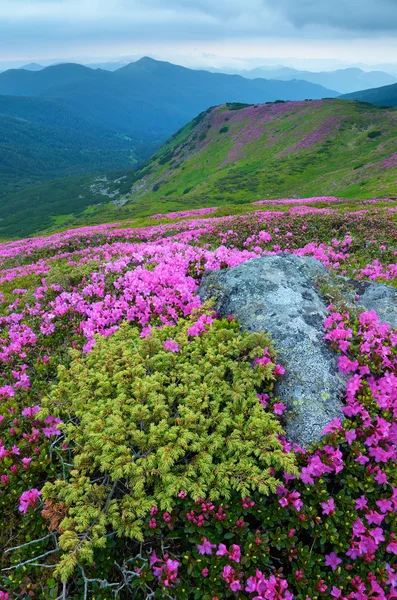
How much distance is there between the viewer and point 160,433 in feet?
16.7

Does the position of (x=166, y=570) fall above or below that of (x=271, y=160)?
below

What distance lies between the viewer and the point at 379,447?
518cm

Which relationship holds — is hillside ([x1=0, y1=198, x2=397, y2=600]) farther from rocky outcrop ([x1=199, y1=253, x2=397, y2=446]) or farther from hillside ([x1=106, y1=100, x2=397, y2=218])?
hillside ([x1=106, y1=100, x2=397, y2=218])

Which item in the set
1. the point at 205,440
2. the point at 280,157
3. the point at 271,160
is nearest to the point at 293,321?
the point at 205,440

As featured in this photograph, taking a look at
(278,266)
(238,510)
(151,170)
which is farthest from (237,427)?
(151,170)

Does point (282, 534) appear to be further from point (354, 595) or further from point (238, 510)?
point (354, 595)

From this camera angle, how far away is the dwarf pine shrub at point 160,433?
14.9ft

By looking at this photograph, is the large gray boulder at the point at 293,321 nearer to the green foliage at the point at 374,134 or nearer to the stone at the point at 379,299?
the stone at the point at 379,299

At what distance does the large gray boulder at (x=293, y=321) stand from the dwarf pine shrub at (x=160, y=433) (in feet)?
1.81

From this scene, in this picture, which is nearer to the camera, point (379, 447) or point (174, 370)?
point (379, 447)

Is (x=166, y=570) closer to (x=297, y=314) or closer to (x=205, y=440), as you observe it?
(x=205, y=440)

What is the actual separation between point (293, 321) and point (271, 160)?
116 meters

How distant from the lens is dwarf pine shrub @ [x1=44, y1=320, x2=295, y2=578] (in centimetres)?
455

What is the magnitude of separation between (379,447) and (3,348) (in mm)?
8518
